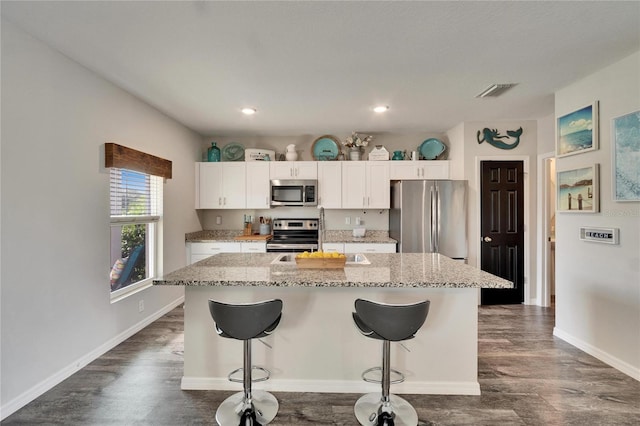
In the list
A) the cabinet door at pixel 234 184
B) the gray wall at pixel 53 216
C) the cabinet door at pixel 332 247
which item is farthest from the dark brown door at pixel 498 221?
the gray wall at pixel 53 216

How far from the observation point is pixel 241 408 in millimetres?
2049

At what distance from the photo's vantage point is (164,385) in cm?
239

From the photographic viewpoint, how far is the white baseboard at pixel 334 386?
90.2 inches

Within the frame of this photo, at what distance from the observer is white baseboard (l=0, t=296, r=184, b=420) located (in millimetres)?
2051

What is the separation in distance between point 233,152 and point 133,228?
2049 mm

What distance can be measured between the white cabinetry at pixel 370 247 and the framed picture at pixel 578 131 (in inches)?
84.6

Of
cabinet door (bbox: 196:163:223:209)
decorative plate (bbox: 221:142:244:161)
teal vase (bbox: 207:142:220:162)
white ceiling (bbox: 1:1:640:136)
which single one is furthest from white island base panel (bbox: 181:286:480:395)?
decorative plate (bbox: 221:142:244:161)

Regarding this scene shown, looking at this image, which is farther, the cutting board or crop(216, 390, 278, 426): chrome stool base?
the cutting board

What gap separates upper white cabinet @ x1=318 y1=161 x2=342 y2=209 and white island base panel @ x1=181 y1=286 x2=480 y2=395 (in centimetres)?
253

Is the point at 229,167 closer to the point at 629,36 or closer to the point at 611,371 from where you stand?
the point at 629,36

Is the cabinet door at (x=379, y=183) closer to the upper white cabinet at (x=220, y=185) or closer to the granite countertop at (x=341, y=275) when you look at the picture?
the upper white cabinet at (x=220, y=185)

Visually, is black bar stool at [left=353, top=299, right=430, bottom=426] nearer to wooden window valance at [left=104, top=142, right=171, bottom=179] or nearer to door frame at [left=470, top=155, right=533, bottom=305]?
wooden window valance at [left=104, top=142, right=171, bottom=179]

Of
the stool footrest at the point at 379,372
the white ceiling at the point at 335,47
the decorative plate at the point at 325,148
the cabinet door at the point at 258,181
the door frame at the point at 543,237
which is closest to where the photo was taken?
the white ceiling at the point at 335,47

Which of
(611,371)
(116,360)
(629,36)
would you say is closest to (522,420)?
(611,371)
